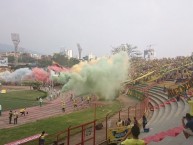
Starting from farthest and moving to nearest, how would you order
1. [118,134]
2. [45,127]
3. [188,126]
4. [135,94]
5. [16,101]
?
[135,94] < [16,101] < [45,127] < [118,134] < [188,126]

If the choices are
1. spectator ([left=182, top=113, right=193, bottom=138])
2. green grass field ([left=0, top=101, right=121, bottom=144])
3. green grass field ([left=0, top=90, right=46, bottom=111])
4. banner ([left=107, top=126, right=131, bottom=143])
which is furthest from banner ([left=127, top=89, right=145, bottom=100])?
spectator ([left=182, top=113, right=193, bottom=138])

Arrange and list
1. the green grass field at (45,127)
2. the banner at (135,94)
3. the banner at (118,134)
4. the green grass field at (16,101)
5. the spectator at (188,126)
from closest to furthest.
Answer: the spectator at (188,126), the banner at (118,134), the green grass field at (45,127), the green grass field at (16,101), the banner at (135,94)

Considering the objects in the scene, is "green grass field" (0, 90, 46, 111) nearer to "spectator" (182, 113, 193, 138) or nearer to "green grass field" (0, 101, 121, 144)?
"green grass field" (0, 101, 121, 144)

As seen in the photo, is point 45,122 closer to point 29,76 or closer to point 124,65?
point 124,65

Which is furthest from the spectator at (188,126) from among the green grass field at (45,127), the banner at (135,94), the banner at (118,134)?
the banner at (135,94)

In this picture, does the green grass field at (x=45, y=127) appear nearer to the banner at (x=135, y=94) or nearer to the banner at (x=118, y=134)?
the banner at (x=118, y=134)

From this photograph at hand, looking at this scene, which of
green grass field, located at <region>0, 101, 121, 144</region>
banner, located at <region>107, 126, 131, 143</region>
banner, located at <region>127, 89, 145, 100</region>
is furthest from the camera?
banner, located at <region>127, 89, 145, 100</region>

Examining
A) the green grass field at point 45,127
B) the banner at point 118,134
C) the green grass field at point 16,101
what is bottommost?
the green grass field at point 45,127

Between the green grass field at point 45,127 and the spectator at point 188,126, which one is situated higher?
the spectator at point 188,126

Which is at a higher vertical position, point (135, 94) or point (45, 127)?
point (135, 94)

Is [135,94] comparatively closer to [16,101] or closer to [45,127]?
[16,101]

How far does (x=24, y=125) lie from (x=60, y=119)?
3704 millimetres

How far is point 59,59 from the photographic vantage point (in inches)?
6358

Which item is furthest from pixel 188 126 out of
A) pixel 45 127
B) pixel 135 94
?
pixel 135 94
